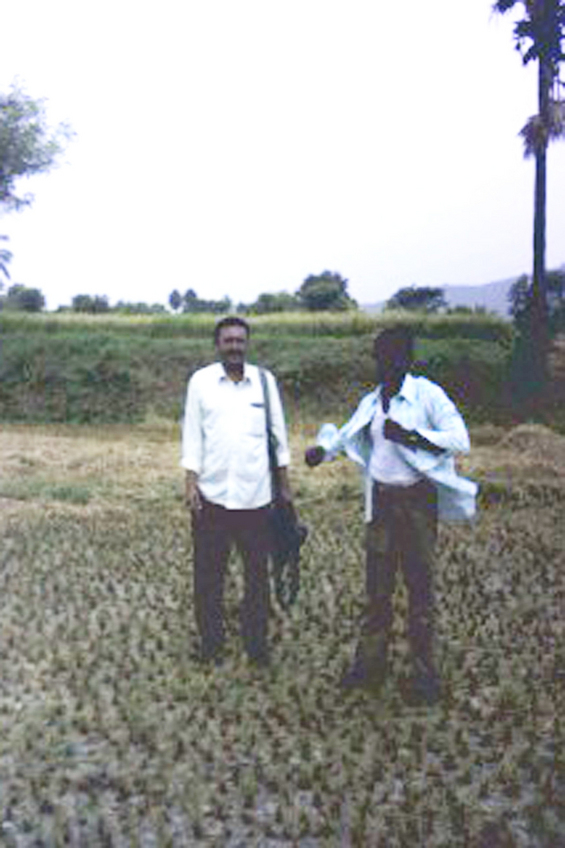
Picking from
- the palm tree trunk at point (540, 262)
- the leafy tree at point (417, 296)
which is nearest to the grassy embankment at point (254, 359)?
the palm tree trunk at point (540, 262)

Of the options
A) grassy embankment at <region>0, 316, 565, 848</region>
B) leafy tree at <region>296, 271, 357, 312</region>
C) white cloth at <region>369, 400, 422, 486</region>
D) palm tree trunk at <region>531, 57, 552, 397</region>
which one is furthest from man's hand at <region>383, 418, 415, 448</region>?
leafy tree at <region>296, 271, 357, 312</region>

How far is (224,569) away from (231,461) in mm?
753

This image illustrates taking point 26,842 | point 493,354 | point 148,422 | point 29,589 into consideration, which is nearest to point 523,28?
point 493,354

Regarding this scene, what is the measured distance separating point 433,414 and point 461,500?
0.50 m

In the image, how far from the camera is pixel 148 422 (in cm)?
2666

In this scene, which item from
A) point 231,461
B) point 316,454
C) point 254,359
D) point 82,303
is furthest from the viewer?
point 82,303

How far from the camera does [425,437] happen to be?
5.84m

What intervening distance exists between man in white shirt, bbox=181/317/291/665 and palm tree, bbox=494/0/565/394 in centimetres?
1900

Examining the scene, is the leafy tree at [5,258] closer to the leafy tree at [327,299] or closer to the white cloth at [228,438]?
the leafy tree at [327,299]

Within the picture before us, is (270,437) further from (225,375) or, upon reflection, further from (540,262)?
(540,262)

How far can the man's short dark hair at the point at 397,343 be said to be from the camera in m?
6.07

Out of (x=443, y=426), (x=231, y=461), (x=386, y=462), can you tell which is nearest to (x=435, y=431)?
(x=443, y=426)

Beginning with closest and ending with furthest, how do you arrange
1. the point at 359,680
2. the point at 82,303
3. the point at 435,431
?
the point at 435,431
the point at 359,680
the point at 82,303

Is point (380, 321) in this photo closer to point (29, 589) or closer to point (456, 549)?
point (456, 549)
